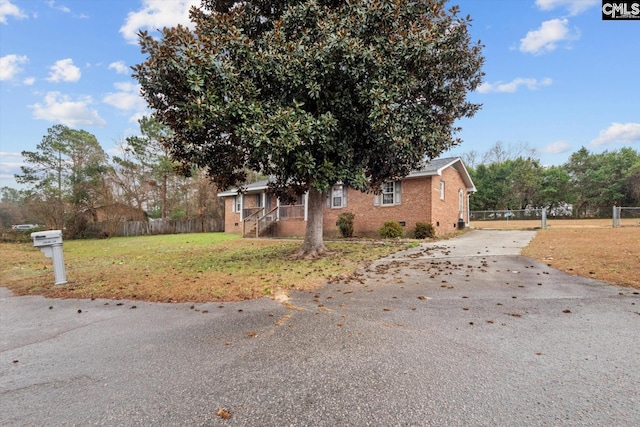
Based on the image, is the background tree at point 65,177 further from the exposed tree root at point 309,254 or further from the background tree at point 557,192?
the background tree at point 557,192

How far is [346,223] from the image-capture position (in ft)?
54.3

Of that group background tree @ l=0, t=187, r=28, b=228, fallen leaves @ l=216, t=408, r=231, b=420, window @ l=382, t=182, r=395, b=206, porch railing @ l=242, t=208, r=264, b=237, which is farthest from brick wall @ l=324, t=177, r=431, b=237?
background tree @ l=0, t=187, r=28, b=228

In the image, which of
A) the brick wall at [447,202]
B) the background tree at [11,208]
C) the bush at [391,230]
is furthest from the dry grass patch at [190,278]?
the background tree at [11,208]

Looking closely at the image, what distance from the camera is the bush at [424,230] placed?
14914 mm

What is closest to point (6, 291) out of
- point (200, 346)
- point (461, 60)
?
point (200, 346)

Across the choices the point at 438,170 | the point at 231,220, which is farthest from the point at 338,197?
the point at 231,220

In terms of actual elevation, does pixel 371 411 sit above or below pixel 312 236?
below

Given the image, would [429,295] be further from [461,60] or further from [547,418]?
[461,60]

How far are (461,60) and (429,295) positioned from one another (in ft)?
21.9

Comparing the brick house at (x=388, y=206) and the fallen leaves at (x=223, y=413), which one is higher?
the brick house at (x=388, y=206)

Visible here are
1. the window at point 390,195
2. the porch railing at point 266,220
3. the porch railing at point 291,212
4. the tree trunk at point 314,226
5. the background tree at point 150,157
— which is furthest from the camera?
the background tree at point 150,157

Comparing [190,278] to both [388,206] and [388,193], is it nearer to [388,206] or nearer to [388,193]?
[388,206]

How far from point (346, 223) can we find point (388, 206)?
7.65 feet

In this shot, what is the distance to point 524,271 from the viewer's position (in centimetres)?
692
